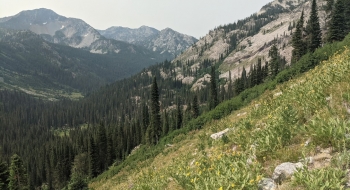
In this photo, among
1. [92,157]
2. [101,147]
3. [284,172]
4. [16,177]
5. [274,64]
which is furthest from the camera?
[101,147]

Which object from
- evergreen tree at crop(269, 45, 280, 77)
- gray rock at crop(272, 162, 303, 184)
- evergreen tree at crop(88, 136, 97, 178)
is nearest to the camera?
gray rock at crop(272, 162, 303, 184)

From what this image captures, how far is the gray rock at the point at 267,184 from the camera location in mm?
5688

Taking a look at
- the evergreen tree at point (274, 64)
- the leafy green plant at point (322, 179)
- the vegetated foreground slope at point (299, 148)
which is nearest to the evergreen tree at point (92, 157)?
the evergreen tree at point (274, 64)

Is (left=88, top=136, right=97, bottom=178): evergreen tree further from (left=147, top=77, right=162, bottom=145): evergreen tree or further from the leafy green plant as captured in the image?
the leafy green plant

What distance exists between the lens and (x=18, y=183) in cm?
4903

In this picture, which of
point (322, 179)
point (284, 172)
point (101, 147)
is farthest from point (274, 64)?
point (322, 179)

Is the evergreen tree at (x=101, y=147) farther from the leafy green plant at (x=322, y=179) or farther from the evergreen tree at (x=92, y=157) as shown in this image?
the leafy green plant at (x=322, y=179)

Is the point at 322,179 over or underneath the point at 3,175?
over

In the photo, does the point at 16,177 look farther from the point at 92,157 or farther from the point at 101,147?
the point at 101,147

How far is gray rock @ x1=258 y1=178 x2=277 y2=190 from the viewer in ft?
18.7

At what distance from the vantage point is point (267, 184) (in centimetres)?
581

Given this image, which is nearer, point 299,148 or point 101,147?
point 299,148

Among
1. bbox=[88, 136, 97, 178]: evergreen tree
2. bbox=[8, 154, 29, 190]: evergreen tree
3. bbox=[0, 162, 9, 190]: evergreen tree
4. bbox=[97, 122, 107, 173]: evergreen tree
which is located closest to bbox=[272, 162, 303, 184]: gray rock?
bbox=[8, 154, 29, 190]: evergreen tree

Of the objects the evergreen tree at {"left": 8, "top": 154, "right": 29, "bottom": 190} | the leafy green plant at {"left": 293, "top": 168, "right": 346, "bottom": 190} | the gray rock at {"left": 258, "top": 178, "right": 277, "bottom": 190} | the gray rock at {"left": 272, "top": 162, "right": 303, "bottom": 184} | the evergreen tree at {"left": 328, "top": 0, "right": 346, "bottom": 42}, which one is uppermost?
the evergreen tree at {"left": 328, "top": 0, "right": 346, "bottom": 42}
